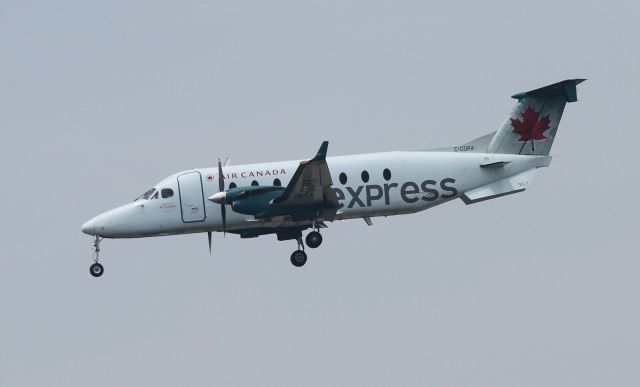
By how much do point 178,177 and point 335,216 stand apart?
5737mm

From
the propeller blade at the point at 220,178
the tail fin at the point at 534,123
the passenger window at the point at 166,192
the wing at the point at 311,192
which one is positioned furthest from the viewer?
the tail fin at the point at 534,123

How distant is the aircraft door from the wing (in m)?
3.06

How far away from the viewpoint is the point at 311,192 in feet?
122

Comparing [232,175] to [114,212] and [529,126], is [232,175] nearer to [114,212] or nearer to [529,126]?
[114,212]

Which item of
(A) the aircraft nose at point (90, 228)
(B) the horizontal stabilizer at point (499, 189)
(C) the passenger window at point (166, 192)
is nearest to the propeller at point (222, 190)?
(C) the passenger window at point (166, 192)

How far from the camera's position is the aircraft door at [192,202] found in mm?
39125

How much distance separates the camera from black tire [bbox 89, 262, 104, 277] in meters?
39.5

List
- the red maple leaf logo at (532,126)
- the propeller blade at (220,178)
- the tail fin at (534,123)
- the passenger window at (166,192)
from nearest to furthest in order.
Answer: the propeller blade at (220,178) < the passenger window at (166,192) < the tail fin at (534,123) < the red maple leaf logo at (532,126)

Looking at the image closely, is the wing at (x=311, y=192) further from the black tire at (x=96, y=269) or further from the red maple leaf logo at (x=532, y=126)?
the red maple leaf logo at (x=532, y=126)

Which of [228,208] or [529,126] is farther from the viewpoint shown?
[529,126]

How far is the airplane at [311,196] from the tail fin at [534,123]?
286mm

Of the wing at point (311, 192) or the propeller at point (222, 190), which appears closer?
Answer: the wing at point (311, 192)

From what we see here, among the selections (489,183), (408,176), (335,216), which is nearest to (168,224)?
(335,216)

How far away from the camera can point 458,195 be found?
40562 millimetres
